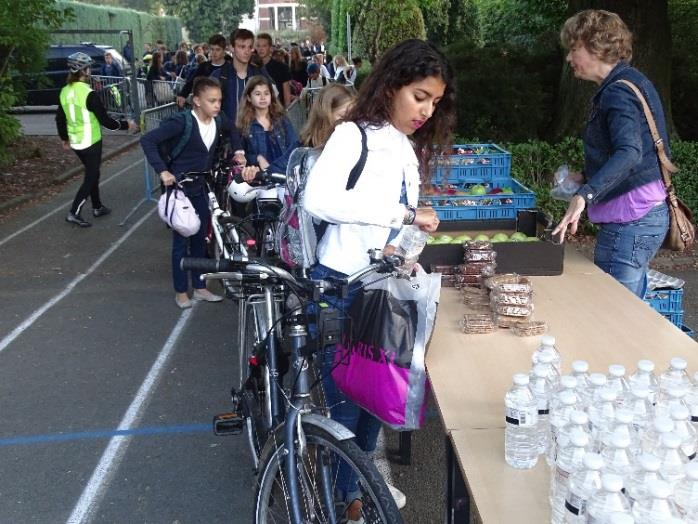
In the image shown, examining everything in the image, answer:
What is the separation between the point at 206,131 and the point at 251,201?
3.99ft

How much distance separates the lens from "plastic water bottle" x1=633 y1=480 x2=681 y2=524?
154cm

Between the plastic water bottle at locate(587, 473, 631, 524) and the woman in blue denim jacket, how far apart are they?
190 cm

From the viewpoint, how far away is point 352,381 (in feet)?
9.16

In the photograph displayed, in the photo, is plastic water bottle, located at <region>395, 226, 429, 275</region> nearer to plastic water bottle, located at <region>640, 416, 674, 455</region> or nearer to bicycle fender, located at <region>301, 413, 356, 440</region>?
bicycle fender, located at <region>301, 413, 356, 440</region>

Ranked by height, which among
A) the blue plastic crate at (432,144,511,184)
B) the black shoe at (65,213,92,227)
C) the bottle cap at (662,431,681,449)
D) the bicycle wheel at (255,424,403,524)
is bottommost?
the black shoe at (65,213,92,227)

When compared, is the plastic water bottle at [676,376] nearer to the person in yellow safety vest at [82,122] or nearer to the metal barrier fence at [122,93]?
the person in yellow safety vest at [82,122]

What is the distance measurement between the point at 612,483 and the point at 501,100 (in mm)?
9238

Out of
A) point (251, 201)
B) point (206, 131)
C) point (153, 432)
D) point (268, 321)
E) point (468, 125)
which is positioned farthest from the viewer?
point (468, 125)

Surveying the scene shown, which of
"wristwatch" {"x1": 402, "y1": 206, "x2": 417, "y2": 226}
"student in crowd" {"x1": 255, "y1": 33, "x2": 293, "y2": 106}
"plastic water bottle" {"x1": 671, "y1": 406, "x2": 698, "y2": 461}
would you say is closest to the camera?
"plastic water bottle" {"x1": 671, "y1": 406, "x2": 698, "y2": 461}

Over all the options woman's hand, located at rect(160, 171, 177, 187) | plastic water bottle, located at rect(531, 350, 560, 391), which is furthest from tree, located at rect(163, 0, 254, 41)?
plastic water bottle, located at rect(531, 350, 560, 391)

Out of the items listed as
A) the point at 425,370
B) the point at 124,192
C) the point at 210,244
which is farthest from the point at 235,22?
the point at 425,370

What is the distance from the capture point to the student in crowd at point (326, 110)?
420 cm

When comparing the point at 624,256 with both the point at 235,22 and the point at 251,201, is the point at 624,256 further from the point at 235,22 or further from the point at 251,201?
the point at 235,22

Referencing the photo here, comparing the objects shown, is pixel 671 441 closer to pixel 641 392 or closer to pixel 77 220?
pixel 641 392
